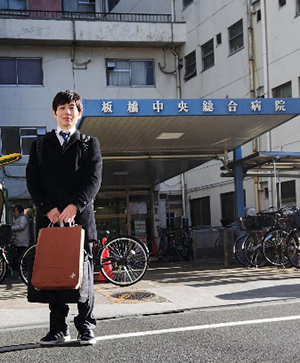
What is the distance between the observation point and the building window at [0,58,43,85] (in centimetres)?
2381

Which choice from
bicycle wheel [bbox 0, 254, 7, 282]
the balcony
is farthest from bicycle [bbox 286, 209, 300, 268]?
the balcony

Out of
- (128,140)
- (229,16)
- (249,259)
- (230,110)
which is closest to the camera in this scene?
(230,110)

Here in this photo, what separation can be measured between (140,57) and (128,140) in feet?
41.7

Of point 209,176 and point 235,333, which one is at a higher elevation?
point 209,176

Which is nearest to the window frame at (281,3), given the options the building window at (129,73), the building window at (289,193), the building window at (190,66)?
the building window at (289,193)

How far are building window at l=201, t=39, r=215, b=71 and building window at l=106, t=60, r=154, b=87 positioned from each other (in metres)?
2.25

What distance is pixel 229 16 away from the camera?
22562 mm

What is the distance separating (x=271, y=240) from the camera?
11867 mm

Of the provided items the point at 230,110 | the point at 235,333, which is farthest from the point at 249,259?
the point at 235,333

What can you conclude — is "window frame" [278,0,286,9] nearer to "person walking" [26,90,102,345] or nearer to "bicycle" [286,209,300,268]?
"bicycle" [286,209,300,268]

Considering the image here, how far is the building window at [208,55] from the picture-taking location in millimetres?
24297

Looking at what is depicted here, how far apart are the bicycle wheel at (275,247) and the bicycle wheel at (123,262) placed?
3.75 m

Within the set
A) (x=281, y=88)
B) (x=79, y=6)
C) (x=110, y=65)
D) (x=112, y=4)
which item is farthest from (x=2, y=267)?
(x=112, y=4)

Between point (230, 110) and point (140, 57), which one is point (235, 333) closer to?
point (230, 110)
